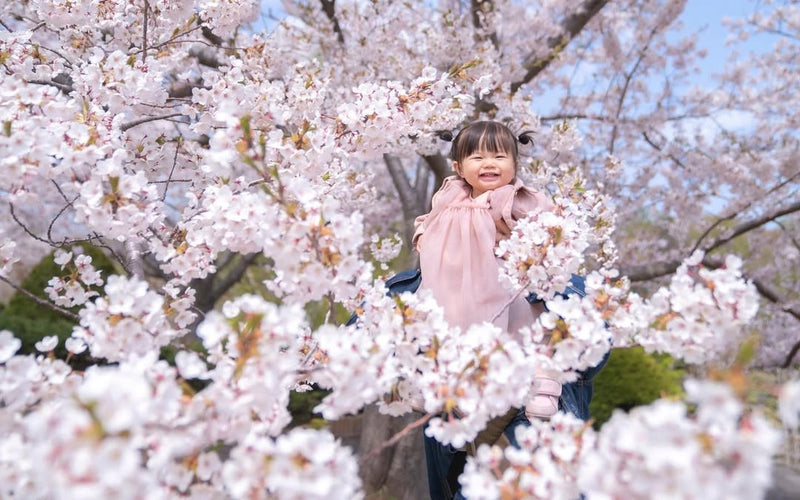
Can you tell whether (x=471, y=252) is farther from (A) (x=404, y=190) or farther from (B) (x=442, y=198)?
(A) (x=404, y=190)

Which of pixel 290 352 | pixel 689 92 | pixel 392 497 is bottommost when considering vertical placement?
pixel 392 497

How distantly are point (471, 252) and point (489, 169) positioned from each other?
1.45ft

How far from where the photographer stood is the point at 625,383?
7680 mm

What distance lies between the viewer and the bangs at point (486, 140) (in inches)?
96.3

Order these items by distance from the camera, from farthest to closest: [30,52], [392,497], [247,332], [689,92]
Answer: [689,92] < [392,497] < [30,52] < [247,332]

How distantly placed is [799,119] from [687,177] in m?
1.45

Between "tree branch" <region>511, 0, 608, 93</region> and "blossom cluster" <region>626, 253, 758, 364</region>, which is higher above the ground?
"tree branch" <region>511, 0, 608, 93</region>

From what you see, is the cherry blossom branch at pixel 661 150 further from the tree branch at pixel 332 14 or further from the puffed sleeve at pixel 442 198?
the puffed sleeve at pixel 442 198

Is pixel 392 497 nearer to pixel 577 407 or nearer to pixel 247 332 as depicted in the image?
pixel 577 407

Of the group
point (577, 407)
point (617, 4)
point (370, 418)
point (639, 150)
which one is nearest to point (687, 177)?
point (639, 150)

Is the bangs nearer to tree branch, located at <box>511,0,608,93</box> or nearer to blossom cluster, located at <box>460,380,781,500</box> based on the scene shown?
blossom cluster, located at <box>460,380,781,500</box>

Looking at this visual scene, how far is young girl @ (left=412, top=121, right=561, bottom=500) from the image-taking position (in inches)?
80.8

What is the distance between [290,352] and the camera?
131cm

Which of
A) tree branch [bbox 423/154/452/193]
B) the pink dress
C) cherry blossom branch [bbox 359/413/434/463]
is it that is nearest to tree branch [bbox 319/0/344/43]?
tree branch [bbox 423/154/452/193]
